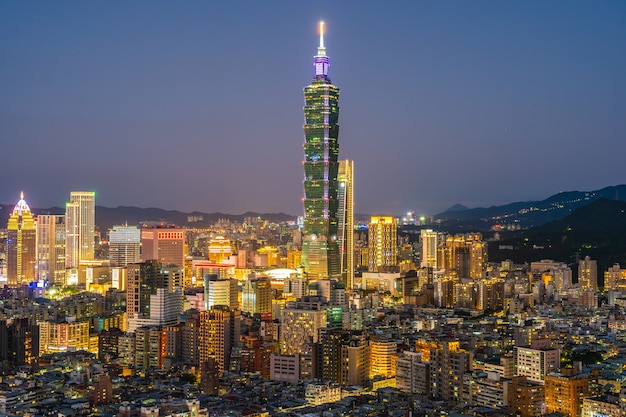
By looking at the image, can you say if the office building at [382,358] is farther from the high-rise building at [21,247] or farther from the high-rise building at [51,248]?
the high-rise building at [21,247]

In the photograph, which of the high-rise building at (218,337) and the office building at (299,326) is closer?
the high-rise building at (218,337)

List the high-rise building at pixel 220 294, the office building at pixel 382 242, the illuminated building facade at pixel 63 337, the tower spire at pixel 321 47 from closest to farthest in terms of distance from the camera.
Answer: the illuminated building facade at pixel 63 337
the high-rise building at pixel 220 294
the tower spire at pixel 321 47
the office building at pixel 382 242

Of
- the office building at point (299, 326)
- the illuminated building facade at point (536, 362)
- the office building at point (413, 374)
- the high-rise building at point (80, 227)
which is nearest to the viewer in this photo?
the office building at point (413, 374)

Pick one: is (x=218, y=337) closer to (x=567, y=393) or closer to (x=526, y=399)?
(x=526, y=399)

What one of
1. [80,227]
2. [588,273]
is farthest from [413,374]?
[80,227]

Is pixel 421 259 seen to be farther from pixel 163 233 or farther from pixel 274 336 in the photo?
pixel 274 336

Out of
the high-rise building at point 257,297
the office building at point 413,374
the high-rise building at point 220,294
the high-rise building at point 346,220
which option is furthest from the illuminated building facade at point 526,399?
the high-rise building at point 346,220

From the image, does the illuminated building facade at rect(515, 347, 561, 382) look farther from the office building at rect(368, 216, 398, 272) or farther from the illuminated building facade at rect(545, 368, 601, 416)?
the office building at rect(368, 216, 398, 272)
